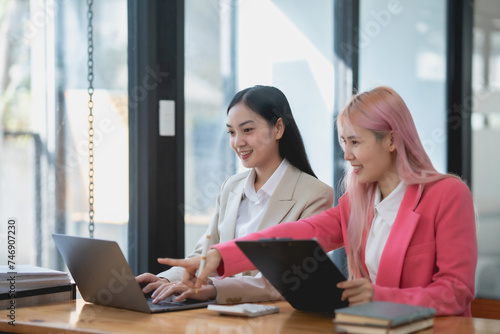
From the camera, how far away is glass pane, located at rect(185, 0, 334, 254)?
132 inches

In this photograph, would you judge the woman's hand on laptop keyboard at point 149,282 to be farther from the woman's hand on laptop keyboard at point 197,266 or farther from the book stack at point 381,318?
the book stack at point 381,318

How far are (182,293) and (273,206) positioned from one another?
58cm

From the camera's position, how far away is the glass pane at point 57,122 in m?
2.91

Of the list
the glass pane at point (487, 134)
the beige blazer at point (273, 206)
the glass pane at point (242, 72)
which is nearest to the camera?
the beige blazer at point (273, 206)

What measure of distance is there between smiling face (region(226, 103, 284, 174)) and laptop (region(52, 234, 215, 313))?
2.26ft

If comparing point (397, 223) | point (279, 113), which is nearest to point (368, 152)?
point (397, 223)

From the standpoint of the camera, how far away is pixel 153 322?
1.84 meters

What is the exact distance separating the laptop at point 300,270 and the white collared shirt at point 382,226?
0.29 metres

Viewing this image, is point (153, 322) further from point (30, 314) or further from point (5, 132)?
point (5, 132)

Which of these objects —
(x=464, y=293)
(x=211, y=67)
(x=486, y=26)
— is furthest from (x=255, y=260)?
(x=486, y=26)

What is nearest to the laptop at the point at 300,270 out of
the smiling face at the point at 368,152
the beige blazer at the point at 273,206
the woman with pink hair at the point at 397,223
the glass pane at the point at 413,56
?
the woman with pink hair at the point at 397,223

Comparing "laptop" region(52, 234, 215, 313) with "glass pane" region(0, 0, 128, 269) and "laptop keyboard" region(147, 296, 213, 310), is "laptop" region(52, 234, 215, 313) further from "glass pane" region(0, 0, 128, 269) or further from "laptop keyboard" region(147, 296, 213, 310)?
"glass pane" region(0, 0, 128, 269)

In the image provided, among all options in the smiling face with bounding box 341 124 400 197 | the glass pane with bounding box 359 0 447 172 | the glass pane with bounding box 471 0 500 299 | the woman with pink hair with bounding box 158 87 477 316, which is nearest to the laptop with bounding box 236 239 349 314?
the woman with pink hair with bounding box 158 87 477 316

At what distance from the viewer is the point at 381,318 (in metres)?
1.54
